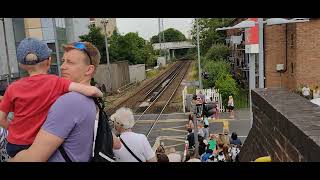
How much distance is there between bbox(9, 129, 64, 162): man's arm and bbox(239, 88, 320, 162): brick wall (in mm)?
1000

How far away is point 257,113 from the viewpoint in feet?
12.6

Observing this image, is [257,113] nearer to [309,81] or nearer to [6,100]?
[6,100]

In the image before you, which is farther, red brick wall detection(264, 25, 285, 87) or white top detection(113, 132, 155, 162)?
red brick wall detection(264, 25, 285, 87)

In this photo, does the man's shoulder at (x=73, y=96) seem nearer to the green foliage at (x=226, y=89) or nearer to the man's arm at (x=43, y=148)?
the man's arm at (x=43, y=148)

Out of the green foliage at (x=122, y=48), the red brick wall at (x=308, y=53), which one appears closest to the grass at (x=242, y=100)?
the red brick wall at (x=308, y=53)

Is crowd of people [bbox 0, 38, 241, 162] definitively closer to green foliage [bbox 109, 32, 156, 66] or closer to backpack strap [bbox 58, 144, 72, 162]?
backpack strap [bbox 58, 144, 72, 162]

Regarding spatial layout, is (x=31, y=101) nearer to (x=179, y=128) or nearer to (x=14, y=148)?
(x=14, y=148)

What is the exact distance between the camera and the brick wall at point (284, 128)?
6.34 ft

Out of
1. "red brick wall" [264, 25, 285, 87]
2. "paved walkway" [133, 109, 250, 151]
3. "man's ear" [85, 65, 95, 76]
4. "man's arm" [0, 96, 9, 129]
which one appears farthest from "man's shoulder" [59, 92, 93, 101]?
"red brick wall" [264, 25, 285, 87]

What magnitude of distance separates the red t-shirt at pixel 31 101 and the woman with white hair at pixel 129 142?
2.86ft

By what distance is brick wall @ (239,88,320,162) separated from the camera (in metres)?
1.93

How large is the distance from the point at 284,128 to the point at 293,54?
19.5 metres

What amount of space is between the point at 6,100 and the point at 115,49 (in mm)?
40331
